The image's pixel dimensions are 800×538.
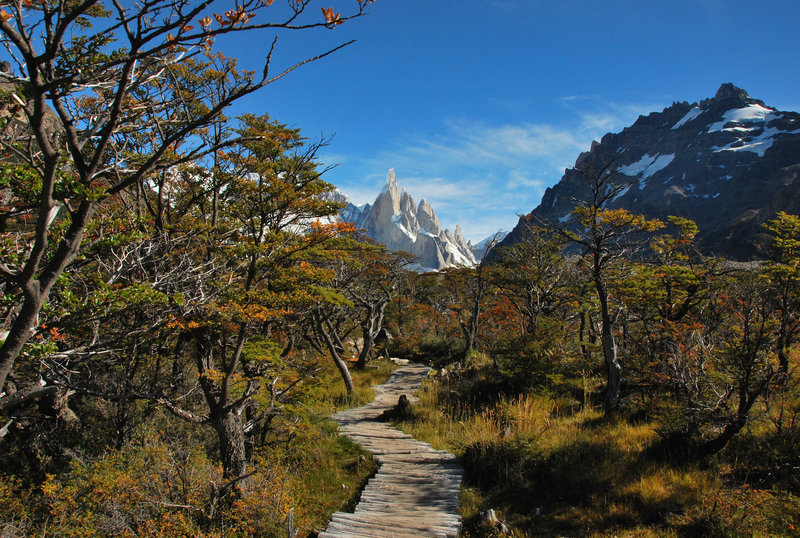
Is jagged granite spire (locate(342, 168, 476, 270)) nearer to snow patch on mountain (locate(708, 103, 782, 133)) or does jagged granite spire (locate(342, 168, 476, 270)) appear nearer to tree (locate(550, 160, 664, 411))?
snow patch on mountain (locate(708, 103, 782, 133))

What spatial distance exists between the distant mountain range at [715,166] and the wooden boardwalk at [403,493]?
63011 millimetres

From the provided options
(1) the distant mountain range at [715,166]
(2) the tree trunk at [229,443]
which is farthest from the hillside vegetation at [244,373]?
(1) the distant mountain range at [715,166]

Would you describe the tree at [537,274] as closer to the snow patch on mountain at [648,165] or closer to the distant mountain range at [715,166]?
the distant mountain range at [715,166]

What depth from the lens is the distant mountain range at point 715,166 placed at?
223 feet

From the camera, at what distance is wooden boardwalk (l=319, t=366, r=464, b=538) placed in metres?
4.91

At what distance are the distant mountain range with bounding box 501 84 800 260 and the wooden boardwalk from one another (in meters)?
63.0

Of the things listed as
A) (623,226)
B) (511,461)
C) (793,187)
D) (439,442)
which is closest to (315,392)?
(439,442)

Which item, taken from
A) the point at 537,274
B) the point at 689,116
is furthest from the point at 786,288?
the point at 689,116

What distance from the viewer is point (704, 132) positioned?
117312 millimetres

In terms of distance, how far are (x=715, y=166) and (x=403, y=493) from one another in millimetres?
135824

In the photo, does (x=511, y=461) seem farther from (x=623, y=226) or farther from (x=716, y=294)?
(x=716, y=294)

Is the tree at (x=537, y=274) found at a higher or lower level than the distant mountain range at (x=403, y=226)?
lower

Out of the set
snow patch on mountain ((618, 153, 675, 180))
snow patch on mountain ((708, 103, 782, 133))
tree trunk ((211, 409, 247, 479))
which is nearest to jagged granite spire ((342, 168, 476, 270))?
snow patch on mountain ((618, 153, 675, 180))

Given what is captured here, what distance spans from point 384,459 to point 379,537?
8.89 feet
